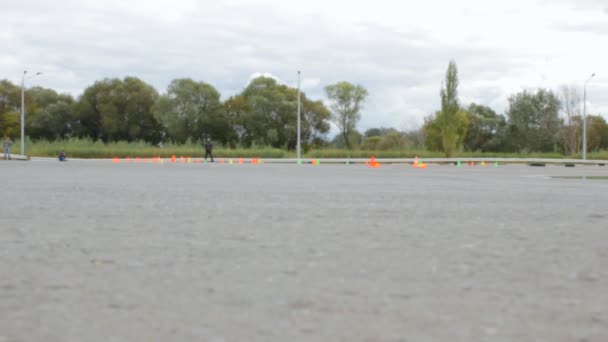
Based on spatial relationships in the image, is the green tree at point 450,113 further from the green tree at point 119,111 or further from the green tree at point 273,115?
the green tree at point 119,111

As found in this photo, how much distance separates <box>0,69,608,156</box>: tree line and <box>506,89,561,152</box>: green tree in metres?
0.12

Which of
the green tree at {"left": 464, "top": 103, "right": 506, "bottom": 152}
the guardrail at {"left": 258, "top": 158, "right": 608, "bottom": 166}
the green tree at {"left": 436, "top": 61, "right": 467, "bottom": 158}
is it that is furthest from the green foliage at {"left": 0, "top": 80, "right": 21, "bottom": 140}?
the green tree at {"left": 464, "top": 103, "right": 506, "bottom": 152}

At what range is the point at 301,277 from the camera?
145 inches

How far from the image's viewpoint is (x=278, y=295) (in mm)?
3227

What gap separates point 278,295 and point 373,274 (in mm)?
804

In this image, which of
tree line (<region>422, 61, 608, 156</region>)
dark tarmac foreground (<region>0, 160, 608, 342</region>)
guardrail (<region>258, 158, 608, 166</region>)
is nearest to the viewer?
dark tarmac foreground (<region>0, 160, 608, 342</region>)

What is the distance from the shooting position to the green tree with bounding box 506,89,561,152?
6919cm

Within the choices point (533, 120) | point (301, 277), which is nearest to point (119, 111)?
point (533, 120)

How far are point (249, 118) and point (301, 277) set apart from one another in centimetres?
6707

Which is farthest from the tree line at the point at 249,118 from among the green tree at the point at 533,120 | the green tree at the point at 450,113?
the green tree at the point at 450,113

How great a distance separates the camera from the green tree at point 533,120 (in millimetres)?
69188

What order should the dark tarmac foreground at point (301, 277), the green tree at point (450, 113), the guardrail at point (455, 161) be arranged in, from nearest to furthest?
1. the dark tarmac foreground at point (301, 277)
2. the guardrail at point (455, 161)
3. the green tree at point (450, 113)

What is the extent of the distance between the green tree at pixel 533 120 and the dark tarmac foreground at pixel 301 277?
220 ft

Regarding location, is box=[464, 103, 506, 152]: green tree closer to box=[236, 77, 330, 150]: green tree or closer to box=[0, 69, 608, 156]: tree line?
box=[0, 69, 608, 156]: tree line
